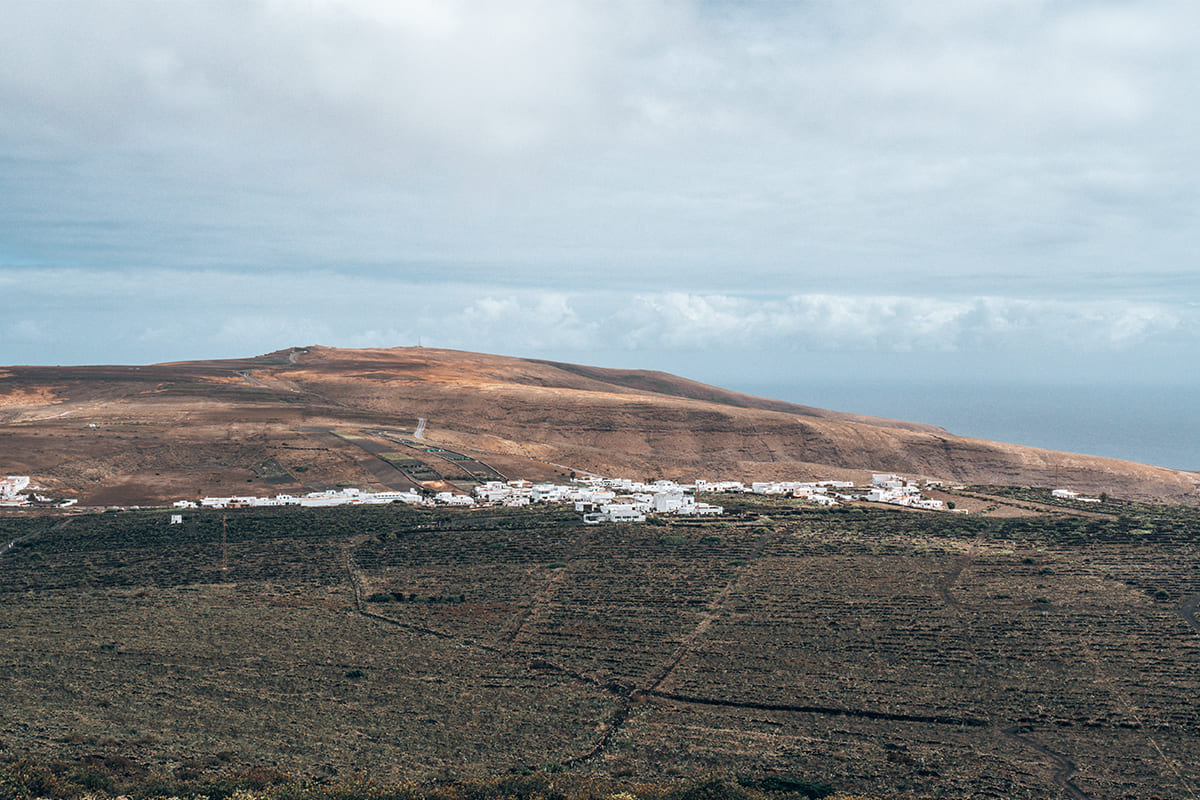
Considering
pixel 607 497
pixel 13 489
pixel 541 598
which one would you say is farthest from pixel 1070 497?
pixel 13 489

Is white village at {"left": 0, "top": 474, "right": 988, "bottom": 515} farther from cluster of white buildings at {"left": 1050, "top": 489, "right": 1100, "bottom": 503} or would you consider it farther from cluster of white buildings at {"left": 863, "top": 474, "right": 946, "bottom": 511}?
cluster of white buildings at {"left": 1050, "top": 489, "right": 1100, "bottom": 503}

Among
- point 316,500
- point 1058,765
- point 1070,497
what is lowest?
Result: point 1058,765

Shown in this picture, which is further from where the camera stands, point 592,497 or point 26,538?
point 592,497

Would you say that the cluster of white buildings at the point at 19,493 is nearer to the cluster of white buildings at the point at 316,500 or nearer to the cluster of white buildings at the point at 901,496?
the cluster of white buildings at the point at 316,500

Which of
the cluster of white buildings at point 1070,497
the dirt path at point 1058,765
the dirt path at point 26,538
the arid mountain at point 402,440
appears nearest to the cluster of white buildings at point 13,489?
the arid mountain at point 402,440

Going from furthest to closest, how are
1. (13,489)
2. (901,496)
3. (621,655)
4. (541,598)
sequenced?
1. (901,496)
2. (13,489)
3. (541,598)
4. (621,655)

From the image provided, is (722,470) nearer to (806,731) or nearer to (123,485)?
(123,485)

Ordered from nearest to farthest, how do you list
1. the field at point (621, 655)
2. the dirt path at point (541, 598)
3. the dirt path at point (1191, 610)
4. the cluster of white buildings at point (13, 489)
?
the field at point (621, 655) < the dirt path at point (1191, 610) < the dirt path at point (541, 598) < the cluster of white buildings at point (13, 489)

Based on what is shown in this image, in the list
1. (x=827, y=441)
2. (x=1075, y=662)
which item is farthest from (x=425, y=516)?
(x=827, y=441)

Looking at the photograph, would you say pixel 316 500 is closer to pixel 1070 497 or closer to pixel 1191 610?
pixel 1191 610
